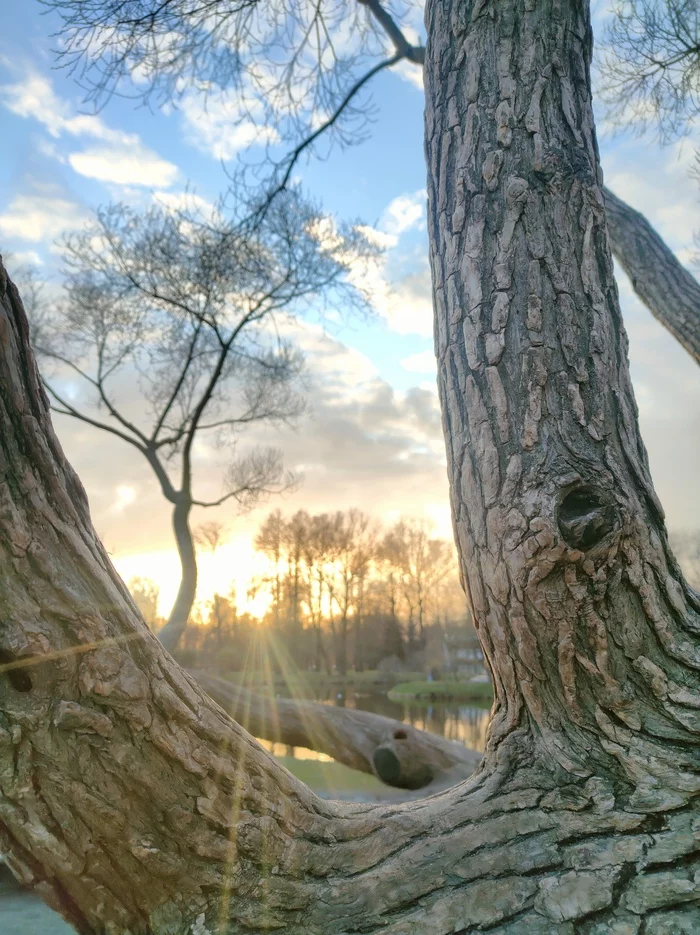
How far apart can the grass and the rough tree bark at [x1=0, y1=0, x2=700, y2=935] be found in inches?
928

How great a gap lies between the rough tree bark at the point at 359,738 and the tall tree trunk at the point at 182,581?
80 cm

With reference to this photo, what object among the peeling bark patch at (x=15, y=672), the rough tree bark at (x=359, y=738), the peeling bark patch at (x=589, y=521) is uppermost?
the peeling bark patch at (x=589, y=521)

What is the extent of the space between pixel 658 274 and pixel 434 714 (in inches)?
671

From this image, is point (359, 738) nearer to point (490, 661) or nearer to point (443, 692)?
point (490, 661)

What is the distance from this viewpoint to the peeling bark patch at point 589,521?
4.51ft

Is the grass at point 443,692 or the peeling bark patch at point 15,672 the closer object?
the peeling bark patch at point 15,672

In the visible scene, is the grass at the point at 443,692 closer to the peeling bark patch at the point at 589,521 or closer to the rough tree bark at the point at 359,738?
the rough tree bark at the point at 359,738

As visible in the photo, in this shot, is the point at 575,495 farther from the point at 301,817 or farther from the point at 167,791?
the point at 167,791

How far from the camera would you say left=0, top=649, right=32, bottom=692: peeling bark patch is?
1075 millimetres

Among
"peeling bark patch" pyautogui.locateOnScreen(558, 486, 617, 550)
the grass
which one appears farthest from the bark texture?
the grass

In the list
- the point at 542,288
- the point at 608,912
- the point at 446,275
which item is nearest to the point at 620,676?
the point at 608,912

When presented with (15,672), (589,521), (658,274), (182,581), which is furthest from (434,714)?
(15,672)

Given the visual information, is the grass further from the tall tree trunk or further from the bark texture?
the bark texture

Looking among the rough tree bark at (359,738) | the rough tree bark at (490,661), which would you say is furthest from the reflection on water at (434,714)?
the rough tree bark at (490,661)
